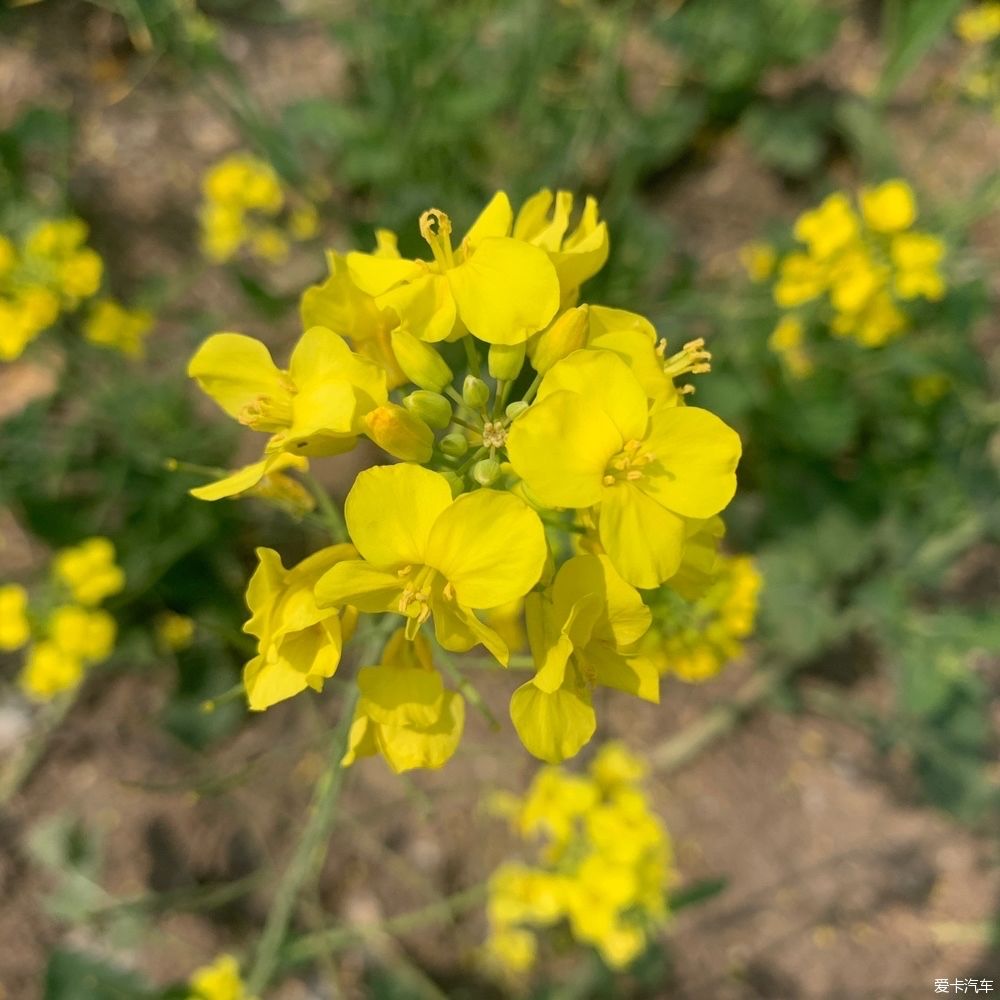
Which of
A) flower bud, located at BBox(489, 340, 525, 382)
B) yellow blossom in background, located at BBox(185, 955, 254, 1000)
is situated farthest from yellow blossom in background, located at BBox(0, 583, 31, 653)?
flower bud, located at BBox(489, 340, 525, 382)

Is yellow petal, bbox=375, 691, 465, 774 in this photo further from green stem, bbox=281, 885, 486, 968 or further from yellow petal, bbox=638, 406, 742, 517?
green stem, bbox=281, 885, 486, 968

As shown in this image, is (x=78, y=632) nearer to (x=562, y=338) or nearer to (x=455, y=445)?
(x=455, y=445)

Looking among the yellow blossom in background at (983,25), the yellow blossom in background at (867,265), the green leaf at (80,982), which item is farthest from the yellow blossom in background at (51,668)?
the yellow blossom in background at (983,25)

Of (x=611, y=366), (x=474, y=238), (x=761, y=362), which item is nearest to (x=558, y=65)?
(x=761, y=362)

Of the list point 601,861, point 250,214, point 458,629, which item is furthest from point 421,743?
point 250,214

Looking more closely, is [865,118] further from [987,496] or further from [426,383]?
[426,383]

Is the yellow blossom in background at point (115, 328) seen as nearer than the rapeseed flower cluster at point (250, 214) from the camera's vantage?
Yes

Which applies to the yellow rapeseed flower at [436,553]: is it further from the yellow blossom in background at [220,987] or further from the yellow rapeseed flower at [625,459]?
the yellow blossom in background at [220,987]
